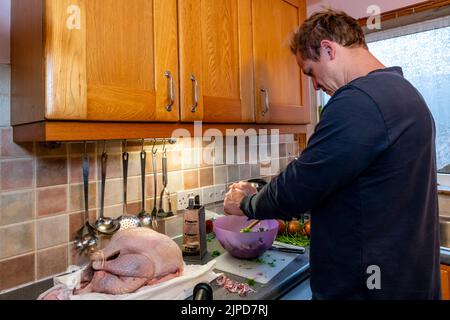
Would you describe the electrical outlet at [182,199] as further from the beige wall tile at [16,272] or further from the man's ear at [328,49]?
the man's ear at [328,49]

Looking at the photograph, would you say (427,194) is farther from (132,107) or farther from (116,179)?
(116,179)

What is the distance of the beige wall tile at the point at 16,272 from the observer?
92 cm

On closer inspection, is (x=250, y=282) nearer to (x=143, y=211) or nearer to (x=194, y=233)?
(x=194, y=233)

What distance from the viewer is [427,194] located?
0.73 m

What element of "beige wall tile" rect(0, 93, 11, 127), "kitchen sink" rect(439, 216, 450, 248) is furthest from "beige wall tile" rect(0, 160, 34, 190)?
"kitchen sink" rect(439, 216, 450, 248)

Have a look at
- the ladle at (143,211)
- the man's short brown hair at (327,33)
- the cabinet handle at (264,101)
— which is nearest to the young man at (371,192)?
the man's short brown hair at (327,33)

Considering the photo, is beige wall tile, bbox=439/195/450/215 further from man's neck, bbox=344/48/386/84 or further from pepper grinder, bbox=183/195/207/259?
pepper grinder, bbox=183/195/207/259

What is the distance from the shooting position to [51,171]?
39.4 inches

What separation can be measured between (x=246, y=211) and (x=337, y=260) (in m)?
0.29

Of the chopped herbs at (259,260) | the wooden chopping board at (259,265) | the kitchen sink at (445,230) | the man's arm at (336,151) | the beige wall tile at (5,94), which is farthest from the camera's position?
the kitchen sink at (445,230)

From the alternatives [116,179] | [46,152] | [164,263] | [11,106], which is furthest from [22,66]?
[164,263]

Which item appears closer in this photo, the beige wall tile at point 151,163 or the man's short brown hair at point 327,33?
the man's short brown hair at point 327,33

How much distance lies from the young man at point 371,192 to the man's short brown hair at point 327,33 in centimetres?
14

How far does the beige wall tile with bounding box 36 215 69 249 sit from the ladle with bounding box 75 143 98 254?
0.04 metres
